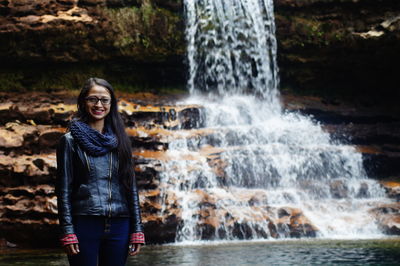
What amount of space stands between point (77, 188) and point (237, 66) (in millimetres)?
14072

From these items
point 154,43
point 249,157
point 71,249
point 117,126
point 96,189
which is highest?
point 154,43

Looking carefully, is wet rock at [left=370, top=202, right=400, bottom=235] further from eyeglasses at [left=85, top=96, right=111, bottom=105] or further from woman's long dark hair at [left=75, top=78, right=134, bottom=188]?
eyeglasses at [left=85, top=96, right=111, bottom=105]

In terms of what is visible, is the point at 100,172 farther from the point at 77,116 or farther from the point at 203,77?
the point at 203,77

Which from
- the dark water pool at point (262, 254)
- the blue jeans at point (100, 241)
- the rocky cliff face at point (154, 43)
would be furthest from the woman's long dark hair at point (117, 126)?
the rocky cliff face at point (154, 43)

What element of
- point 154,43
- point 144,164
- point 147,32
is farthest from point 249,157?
point 147,32

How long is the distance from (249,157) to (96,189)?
864 centimetres

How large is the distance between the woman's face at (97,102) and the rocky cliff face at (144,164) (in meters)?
6.65

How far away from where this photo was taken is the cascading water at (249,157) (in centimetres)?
966

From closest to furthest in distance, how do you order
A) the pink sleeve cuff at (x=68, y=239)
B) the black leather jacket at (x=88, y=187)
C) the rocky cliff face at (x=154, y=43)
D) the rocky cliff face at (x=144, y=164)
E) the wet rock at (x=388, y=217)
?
the pink sleeve cuff at (x=68, y=239), the black leather jacket at (x=88, y=187), the rocky cliff face at (x=144, y=164), the wet rock at (x=388, y=217), the rocky cliff face at (x=154, y=43)

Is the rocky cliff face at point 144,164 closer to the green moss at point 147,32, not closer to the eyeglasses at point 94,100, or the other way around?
the green moss at point 147,32

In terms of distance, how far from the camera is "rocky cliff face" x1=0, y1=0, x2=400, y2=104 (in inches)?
573

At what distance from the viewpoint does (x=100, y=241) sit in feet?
9.30

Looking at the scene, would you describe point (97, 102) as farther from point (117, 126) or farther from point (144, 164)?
point (144, 164)

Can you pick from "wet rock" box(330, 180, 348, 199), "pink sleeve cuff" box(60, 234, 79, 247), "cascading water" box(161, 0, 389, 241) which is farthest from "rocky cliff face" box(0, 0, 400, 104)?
"pink sleeve cuff" box(60, 234, 79, 247)
